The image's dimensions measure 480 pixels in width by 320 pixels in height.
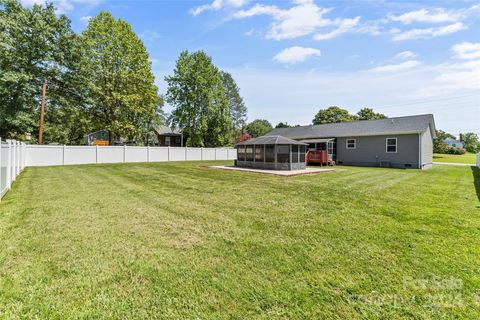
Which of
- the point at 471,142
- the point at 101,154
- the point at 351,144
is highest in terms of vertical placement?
the point at 471,142

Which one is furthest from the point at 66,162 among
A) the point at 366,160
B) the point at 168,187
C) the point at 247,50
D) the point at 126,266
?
the point at 366,160

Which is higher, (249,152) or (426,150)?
(426,150)

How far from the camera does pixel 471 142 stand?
5772cm

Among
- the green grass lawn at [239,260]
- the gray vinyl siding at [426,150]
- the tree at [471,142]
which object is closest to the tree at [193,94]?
the gray vinyl siding at [426,150]

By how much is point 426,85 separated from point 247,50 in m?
16.9

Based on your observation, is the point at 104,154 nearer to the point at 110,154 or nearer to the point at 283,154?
the point at 110,154

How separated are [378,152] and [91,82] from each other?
25224mm

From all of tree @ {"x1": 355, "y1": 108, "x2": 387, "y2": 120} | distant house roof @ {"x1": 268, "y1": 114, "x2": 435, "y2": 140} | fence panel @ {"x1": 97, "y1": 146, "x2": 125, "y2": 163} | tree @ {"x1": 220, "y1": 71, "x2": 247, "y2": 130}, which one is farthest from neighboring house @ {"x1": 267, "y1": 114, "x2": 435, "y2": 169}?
tree @ {"x1": 220, "y1": 71, "x2": 247, "y2": 130}

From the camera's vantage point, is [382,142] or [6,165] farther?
[382,142]

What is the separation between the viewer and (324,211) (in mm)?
5113

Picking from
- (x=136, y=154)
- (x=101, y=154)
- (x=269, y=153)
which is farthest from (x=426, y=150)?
(x=101, y=154)

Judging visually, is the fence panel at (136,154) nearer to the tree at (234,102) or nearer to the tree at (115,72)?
the tree at (115,72)

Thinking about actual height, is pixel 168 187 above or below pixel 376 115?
below

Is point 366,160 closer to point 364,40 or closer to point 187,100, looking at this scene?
point 364,40
